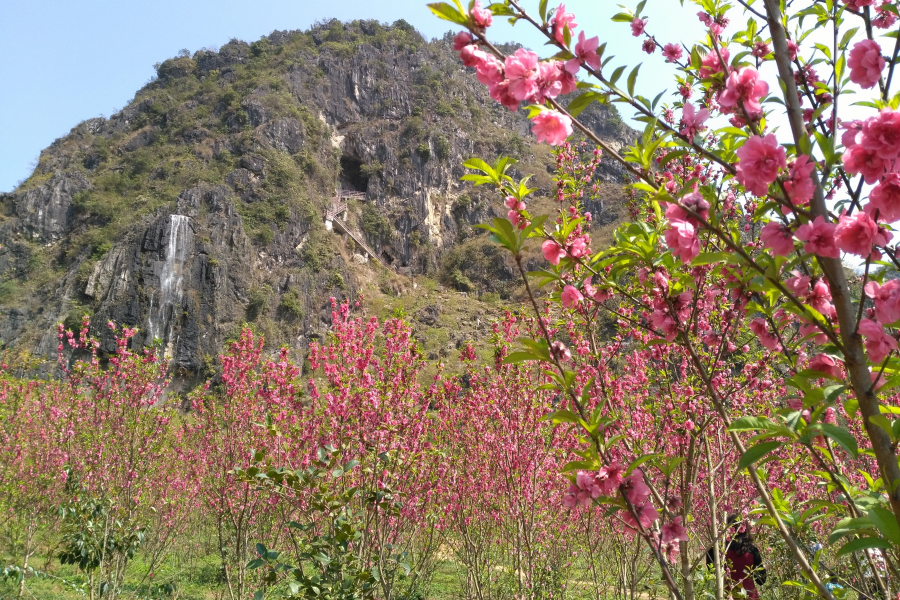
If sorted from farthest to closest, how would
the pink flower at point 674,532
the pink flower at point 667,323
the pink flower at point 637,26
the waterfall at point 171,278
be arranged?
the waterfall at point 171,278 → the pink flower at point 637,26 → the pink flower at point 667,323 → the pink flower at point 674,532

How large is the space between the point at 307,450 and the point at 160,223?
30.3m

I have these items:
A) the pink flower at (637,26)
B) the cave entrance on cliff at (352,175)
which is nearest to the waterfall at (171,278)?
the cave entrance on cliff at (352,175)

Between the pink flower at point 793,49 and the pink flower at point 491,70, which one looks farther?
the pink flower at point 793,49

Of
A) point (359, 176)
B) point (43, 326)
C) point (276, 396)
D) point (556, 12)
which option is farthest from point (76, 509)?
point (359, 176)

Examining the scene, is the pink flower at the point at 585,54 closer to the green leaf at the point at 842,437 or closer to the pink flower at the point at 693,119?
the pink flower at the point at 693,119

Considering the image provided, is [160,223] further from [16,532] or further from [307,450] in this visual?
[307,450]

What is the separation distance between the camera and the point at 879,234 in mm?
935

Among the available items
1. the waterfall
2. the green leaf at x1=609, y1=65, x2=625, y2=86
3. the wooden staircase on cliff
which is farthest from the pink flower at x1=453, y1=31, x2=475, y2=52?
the wooden staircase on cliff

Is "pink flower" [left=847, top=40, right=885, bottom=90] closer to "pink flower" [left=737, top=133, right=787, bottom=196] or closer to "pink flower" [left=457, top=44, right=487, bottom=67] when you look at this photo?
"pink flower" [left=737, top=133, right=787, bottom=196]

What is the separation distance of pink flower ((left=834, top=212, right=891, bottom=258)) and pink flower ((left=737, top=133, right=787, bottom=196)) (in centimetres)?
15

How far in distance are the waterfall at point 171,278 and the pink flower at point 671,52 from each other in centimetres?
3001

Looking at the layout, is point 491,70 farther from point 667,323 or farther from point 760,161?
point 667,323

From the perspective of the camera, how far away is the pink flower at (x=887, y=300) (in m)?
0.96

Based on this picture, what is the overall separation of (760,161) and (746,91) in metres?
0.37
